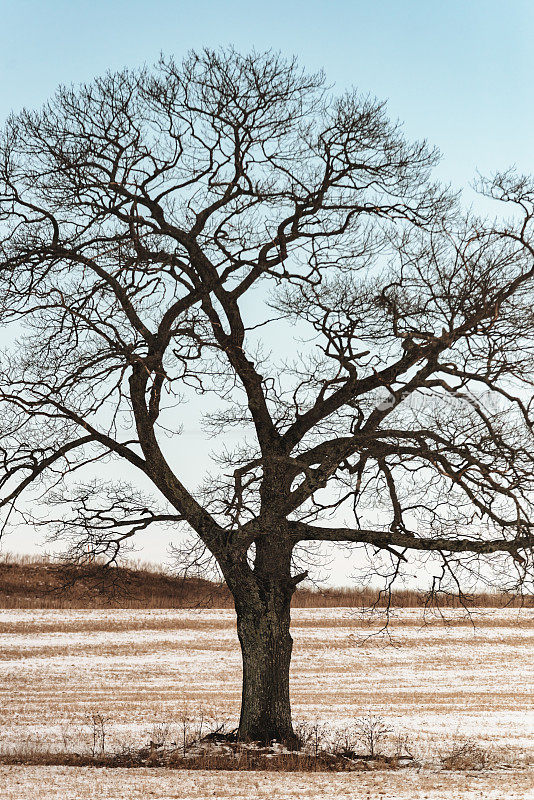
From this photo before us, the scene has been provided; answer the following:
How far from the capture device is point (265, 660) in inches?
536

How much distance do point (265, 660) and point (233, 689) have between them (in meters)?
10.1

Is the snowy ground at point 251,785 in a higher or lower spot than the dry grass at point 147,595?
lower

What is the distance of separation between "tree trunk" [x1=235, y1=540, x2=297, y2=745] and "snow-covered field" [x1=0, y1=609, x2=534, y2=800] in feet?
5.50

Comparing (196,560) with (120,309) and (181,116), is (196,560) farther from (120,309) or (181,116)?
(181,116)

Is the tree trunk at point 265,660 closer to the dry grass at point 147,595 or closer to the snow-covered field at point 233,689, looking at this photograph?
the snow-covered field at point 233,689

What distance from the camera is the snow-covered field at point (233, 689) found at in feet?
38.5

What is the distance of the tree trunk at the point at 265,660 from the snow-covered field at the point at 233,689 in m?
1.68

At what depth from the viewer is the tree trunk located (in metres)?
13.6

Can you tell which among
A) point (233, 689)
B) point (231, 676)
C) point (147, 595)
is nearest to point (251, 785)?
point (233, 689)

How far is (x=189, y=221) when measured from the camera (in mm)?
14719

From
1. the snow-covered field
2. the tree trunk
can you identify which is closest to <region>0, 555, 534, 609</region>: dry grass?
the snow-covered field

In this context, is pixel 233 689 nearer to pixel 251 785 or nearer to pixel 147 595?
pixel 251 785

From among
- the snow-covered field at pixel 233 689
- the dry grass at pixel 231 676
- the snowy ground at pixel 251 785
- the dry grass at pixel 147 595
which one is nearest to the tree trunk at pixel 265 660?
the snowy ground at pixel 251 785

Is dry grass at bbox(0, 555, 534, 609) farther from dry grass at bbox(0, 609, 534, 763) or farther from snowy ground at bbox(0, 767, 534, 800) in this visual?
snowy ground at bbox(0, 767, 534, 800)
